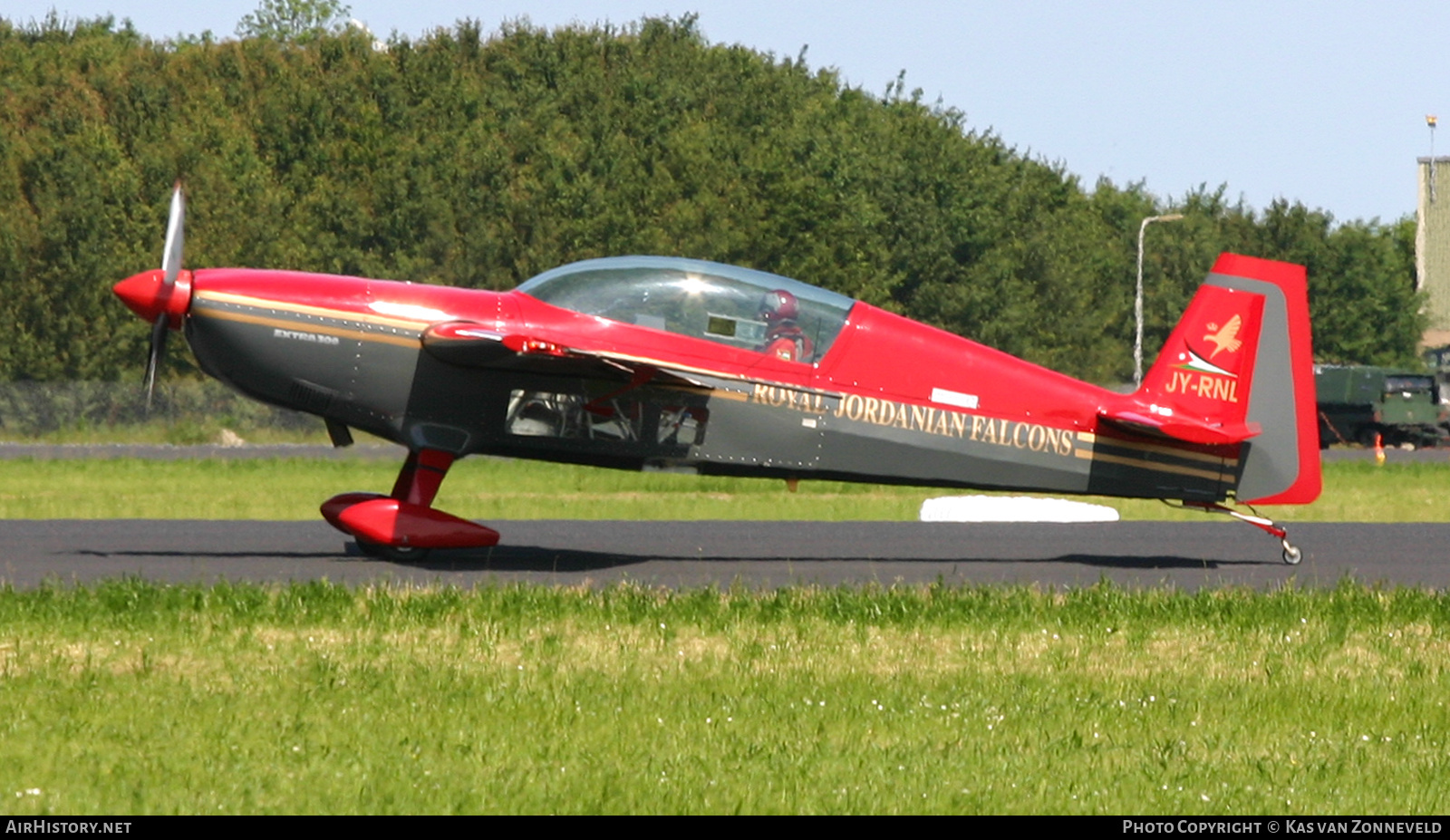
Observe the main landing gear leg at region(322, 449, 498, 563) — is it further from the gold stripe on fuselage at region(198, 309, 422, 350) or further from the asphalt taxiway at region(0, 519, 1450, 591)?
the gold stripe on fuselage at region(198, 309, 422, 350)

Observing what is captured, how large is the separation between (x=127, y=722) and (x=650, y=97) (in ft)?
194

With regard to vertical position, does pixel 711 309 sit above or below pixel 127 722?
above

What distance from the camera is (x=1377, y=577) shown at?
13.8 meters

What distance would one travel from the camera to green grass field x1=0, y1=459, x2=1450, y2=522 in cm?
2227

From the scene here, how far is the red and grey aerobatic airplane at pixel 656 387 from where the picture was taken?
13.4m

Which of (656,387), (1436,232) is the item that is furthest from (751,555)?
(1436,232)

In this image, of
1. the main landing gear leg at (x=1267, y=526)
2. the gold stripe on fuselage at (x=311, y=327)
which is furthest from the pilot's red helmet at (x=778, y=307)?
the main landing gear leg at (x=1267, y=526)

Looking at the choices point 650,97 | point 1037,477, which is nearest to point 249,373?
point 1037,477

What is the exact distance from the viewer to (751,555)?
49.4 feet

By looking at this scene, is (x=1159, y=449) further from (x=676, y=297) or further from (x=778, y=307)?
(x=676, y=297)

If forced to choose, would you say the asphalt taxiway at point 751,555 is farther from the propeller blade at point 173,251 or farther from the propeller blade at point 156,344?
the propeller blade at point 173,251

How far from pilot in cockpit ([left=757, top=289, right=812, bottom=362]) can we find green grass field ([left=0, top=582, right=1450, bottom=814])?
261 cm
